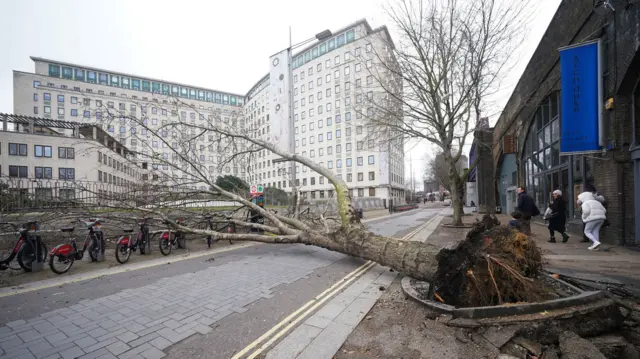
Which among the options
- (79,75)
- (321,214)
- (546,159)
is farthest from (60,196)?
(79,75)

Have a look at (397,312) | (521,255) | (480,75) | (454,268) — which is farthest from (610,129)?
(397,312)

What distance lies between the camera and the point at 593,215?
6.98 metres

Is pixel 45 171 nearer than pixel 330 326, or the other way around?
pixel 330 326

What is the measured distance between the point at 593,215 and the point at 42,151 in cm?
4854

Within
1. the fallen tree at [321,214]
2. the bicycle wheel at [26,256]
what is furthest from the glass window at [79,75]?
the bicycle wheel at [26,256]

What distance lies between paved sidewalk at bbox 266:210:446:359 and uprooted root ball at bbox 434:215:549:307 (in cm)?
116

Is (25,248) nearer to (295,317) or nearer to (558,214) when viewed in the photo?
(295,317)

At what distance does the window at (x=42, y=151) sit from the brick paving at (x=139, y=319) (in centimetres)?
4138

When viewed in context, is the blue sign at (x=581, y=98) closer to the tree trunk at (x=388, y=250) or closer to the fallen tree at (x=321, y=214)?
the fallen tree at (x=321, y=214)

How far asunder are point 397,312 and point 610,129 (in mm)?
8593

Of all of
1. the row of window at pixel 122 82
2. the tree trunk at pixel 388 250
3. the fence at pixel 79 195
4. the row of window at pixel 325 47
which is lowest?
the tree trunk at pixel 388 250

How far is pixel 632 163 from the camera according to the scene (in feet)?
22.5

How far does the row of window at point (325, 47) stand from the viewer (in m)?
53.6

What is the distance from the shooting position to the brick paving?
109 inches
